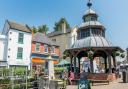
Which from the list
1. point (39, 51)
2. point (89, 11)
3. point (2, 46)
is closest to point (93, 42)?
point (89, 11)

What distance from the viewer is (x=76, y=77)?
20.9 meters

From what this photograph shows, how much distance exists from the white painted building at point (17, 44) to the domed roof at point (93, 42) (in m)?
14.5

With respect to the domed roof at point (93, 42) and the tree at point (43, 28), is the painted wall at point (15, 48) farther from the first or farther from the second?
the tree at point (43, 28)

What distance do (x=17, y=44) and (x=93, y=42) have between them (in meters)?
16.9

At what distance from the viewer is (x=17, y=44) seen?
33375 mm

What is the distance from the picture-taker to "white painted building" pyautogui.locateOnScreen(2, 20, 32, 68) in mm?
32203

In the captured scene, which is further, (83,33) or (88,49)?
(83,33)

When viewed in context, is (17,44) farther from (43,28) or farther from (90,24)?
(43,28)

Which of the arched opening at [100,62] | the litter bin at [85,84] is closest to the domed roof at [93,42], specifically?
the arched opening at [100,62]

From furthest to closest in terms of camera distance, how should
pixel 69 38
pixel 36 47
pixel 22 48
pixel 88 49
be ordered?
1. pixel 69 38
2. pixel 36 47
3. pixel 22 48
4. pixel 88 49

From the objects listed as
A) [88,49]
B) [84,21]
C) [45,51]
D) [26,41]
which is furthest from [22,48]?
[88,49]

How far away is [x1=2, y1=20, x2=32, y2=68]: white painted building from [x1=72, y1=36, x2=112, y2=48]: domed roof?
14.5 metres

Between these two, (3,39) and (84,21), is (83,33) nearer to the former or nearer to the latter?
(84,21)

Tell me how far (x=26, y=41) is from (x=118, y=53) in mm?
18124
